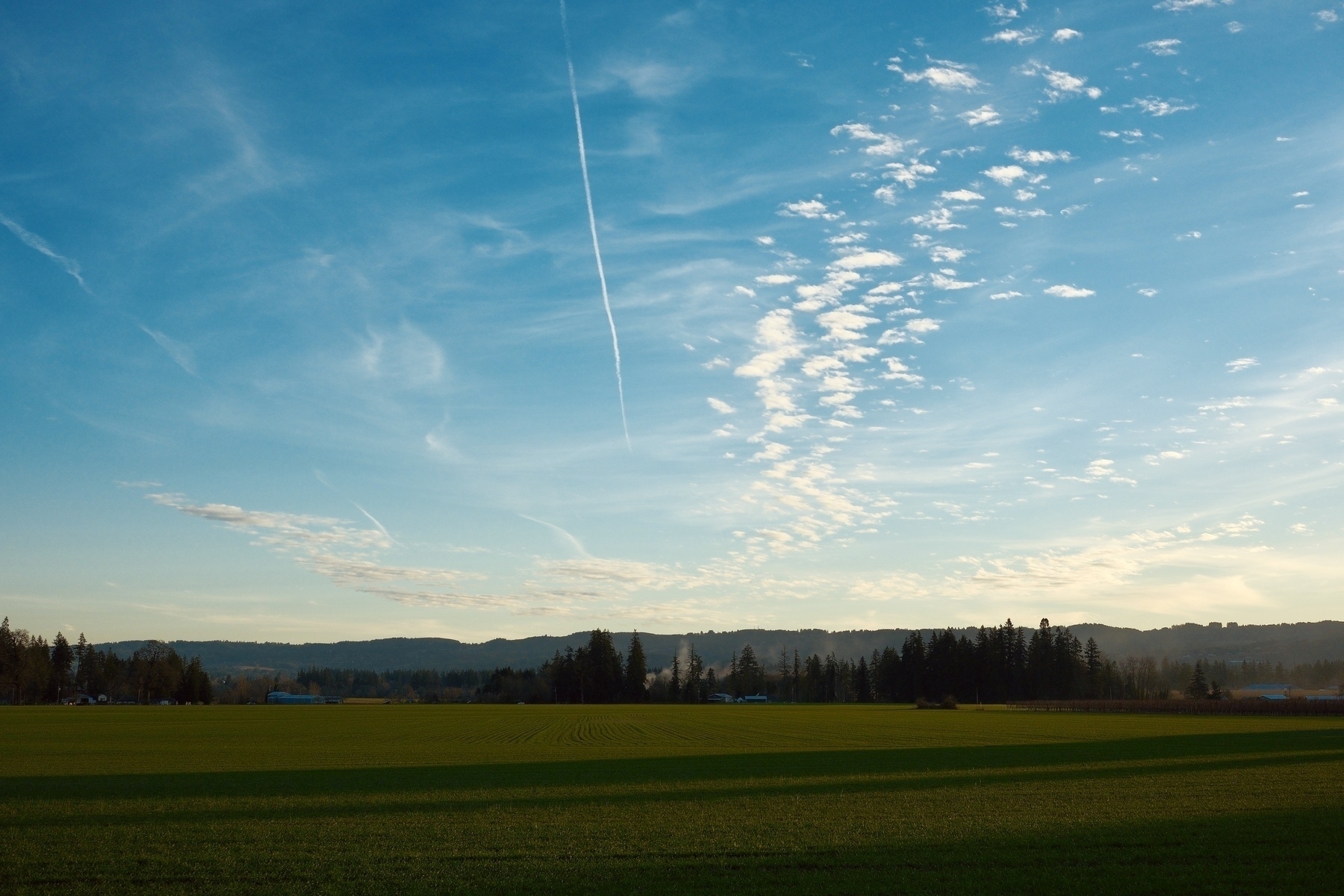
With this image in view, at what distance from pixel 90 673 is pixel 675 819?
653ft

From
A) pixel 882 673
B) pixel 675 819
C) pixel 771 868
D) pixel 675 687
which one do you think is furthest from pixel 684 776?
pixel 882 673

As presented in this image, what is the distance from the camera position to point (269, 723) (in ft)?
267

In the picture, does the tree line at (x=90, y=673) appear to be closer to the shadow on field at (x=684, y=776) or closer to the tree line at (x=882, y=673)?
the tree line at (x=882, y=673)

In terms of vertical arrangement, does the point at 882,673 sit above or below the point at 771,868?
below

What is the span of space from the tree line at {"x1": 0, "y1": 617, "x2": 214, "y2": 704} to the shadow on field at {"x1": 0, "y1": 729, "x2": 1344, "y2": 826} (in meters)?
152

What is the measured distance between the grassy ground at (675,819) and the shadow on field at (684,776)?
0.22 metres

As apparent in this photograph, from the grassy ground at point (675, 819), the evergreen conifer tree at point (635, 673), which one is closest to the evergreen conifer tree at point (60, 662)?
the evergreen conifer tree at point (635, 673)

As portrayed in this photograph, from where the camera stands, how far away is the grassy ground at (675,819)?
612 inches

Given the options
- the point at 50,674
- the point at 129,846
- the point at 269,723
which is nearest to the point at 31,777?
the point at 129,846

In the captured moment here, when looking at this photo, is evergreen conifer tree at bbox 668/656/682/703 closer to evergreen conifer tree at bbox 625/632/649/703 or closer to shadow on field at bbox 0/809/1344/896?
evergreen conifer tree at bbox 625/632/649/703

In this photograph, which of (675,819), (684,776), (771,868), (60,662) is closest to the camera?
(771,868)

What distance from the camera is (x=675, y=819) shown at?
22359 millimetres

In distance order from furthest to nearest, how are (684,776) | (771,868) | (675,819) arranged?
1. (684,776)
2. (675,819)
3. (771,868)

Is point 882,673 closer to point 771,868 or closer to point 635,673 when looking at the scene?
point 635,673
